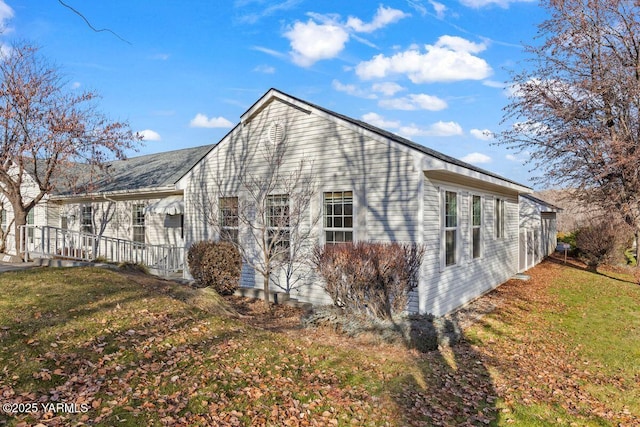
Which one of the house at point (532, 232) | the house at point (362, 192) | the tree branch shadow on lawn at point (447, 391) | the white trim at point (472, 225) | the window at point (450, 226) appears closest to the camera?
the tree branch shadow on lawn at point (447, 391)

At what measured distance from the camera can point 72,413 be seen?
3.80 m

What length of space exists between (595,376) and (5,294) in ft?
33.7

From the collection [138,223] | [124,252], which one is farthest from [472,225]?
[138,223]

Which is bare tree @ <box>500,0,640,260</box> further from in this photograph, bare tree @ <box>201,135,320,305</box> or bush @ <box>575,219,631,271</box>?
bare tree @ <box>201,135,320,305</box>

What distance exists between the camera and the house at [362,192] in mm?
8281

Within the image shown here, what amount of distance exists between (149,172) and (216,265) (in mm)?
8729

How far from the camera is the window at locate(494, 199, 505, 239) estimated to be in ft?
44.0

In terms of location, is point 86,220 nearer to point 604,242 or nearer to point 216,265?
point 216,265

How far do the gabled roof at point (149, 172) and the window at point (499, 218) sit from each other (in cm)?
1072

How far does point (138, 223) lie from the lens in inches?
603

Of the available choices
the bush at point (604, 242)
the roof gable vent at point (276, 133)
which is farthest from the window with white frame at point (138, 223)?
the bush at point (604, 242)

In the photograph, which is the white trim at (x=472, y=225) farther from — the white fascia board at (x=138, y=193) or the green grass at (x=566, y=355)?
the white fascia board at (x=138, y=193)

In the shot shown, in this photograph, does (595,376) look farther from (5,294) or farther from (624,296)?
(5,294)

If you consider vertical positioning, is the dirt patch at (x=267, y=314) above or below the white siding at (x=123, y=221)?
below
